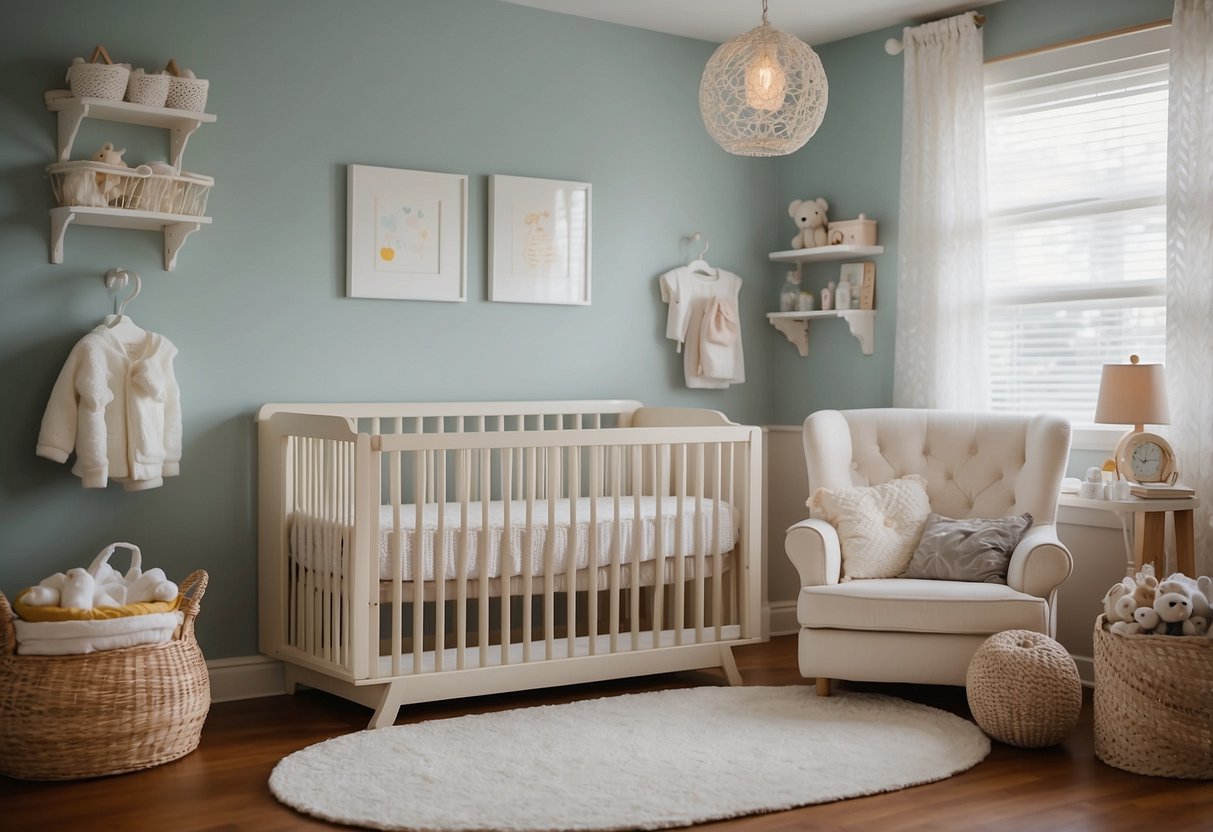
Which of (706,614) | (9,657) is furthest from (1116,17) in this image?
(9,657)

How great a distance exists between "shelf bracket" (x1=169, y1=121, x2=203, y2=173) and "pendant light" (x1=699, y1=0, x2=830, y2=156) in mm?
1410

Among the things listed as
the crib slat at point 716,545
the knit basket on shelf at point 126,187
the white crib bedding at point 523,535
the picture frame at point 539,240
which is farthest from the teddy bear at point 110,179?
the crib slat at point 716,545

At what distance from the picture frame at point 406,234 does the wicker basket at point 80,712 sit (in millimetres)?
1402

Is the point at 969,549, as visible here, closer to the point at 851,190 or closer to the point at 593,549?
the point at 593,549

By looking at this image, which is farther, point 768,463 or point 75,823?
point 768,463

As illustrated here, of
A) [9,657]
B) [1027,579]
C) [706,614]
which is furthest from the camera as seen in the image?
[706,614]

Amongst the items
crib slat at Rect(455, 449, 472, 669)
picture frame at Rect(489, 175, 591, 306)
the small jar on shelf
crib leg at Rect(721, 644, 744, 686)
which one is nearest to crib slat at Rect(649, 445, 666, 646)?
crib leg at Rect(721, 644, 744, 686)

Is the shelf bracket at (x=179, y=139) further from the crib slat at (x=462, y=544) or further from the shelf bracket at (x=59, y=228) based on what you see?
the crib slat at (x=462, y=544)

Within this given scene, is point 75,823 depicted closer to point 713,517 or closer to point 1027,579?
point 713,517

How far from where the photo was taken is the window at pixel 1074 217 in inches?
144

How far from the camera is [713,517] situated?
372 cm

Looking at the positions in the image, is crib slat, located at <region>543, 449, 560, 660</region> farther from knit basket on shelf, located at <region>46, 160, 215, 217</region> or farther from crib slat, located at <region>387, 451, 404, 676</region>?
knit basket on shelf, located at <region>46, 160, 215, 217</region>

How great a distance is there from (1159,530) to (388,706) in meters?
2.15

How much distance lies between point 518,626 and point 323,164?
Result: 166cm
